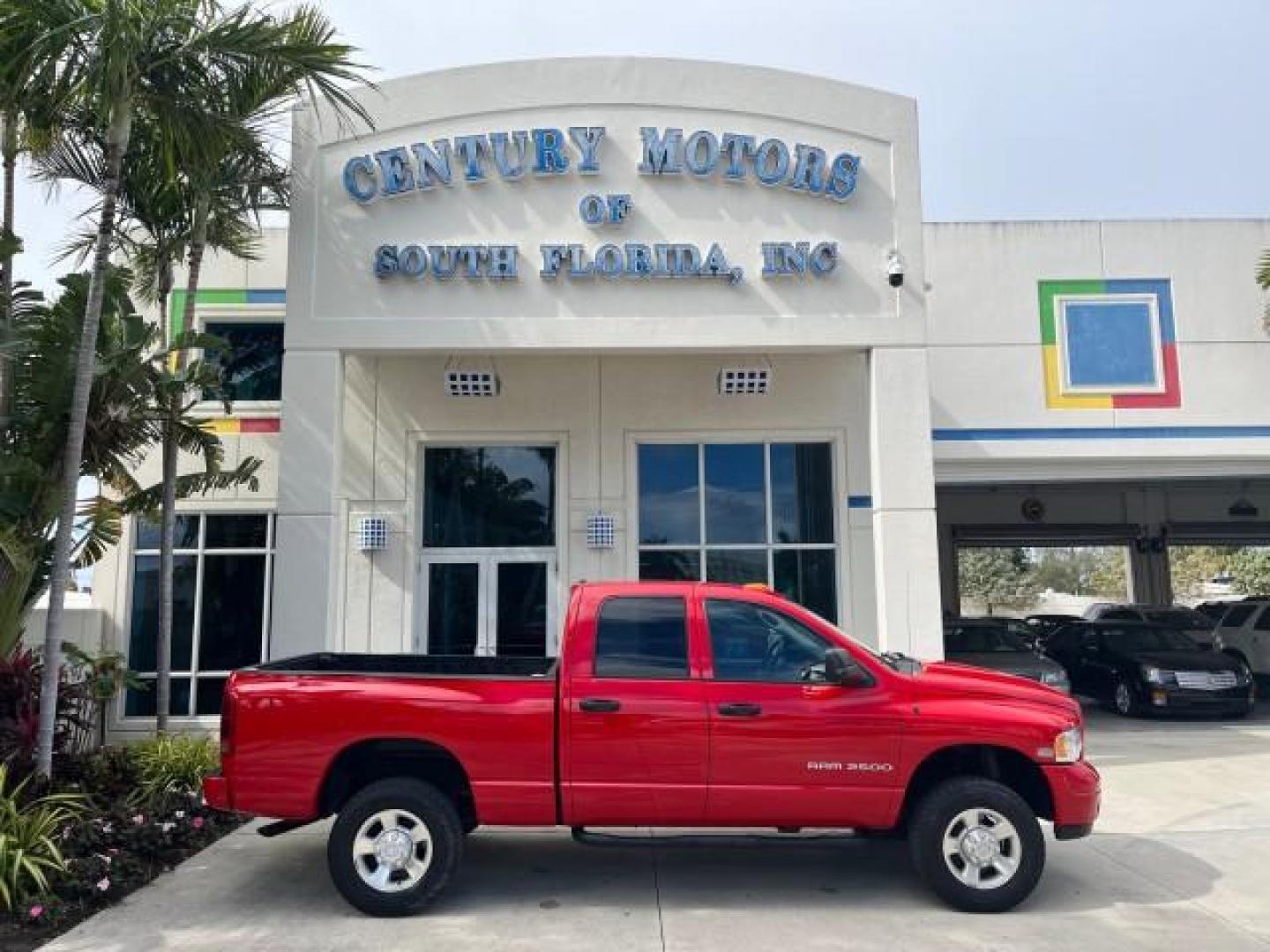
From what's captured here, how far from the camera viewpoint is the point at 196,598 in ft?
42.0

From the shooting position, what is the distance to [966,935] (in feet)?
18.2

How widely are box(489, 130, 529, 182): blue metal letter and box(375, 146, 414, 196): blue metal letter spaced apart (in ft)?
3.14

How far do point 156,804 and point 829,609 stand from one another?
25.7 ft

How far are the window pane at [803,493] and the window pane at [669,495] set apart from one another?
1053 millimetres

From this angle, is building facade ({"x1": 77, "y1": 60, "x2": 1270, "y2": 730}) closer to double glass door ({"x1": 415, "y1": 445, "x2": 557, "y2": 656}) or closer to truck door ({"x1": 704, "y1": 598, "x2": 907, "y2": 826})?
double glass door ({"x1": 415, "y1": 445, "x2": 557, "y2": 656})

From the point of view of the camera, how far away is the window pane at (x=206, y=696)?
12609 mm

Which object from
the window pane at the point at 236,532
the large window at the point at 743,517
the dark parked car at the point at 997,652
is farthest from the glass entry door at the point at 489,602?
the dark parked car at the point at 997,652

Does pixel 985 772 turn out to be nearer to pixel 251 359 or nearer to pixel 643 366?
pixel 643 366

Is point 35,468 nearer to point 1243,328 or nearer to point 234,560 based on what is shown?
point 234,560

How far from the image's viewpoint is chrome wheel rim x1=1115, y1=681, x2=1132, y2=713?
15252 millimetres

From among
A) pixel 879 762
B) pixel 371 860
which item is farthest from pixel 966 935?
pixel 371 860

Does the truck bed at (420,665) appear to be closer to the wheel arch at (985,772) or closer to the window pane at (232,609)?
the wheel arch at (985,772)

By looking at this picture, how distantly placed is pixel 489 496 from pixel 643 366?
2.61 m

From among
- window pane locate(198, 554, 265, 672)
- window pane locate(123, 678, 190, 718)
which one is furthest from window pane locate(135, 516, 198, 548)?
window pane locate(123, 678, 190, 718)
